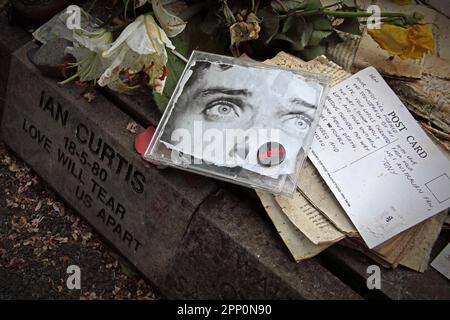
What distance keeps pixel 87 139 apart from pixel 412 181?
0.86 m

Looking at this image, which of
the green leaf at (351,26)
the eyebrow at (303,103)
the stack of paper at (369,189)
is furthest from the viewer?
the green leaf at (351,26)

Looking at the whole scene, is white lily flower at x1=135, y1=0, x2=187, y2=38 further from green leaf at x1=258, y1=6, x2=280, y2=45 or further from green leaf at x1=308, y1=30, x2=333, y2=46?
green leaf at x1=308, y1=30, x2=333, y2=46

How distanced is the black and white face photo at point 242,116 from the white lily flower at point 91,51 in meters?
0.20

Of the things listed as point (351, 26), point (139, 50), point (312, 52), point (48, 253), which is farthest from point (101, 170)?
point (351, 26)

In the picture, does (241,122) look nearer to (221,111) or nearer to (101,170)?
(221,111)

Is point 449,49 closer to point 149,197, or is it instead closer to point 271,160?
point 271,160

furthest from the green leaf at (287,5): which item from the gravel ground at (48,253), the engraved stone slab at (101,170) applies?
the gravel ground at (48,253)

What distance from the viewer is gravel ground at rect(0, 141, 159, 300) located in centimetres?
152

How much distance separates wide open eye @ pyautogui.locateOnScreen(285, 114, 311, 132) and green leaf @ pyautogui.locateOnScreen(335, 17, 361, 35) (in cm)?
30

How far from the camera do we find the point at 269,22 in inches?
57.9

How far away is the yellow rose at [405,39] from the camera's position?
4.41ft

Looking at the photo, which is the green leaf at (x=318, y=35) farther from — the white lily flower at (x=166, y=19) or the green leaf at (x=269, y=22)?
the white lily flower at (x=166, y=19)

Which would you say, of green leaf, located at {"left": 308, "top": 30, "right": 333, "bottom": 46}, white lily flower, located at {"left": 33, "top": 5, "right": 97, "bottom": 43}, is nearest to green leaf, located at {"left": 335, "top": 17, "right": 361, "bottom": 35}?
green leaf, located at {"left": 308, "top": 30, "right": 333, "bottom": 46}
